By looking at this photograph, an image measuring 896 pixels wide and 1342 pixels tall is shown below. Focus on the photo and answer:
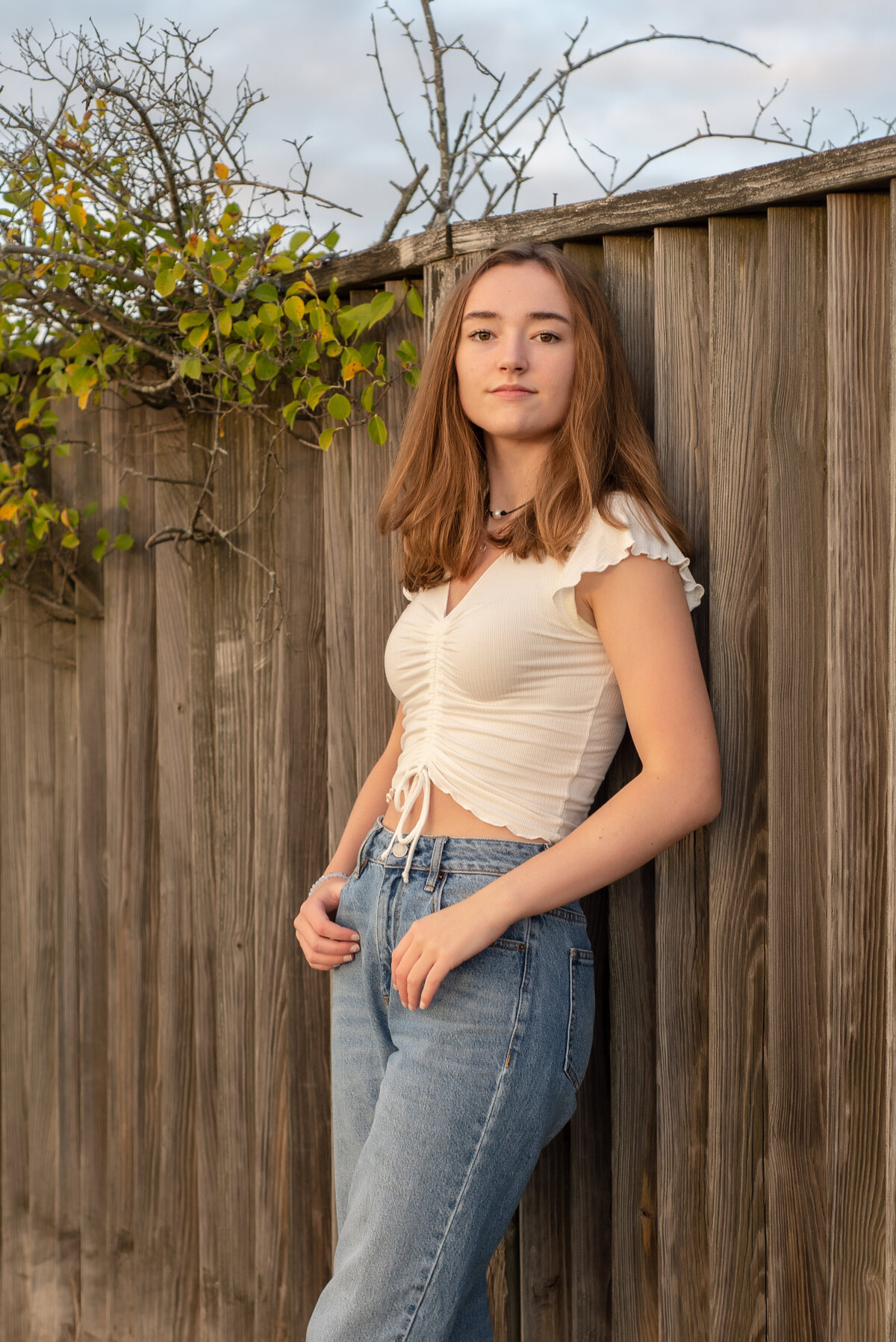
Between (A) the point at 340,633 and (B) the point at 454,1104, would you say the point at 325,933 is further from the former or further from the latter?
(A) the point at 340,633

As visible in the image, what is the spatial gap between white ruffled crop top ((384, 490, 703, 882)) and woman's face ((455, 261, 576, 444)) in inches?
7.7

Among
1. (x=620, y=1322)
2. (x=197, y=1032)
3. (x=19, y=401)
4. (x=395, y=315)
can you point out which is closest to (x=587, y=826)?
(x=620, y=1322)

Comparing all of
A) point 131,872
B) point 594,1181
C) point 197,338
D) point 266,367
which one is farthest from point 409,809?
point 131,872

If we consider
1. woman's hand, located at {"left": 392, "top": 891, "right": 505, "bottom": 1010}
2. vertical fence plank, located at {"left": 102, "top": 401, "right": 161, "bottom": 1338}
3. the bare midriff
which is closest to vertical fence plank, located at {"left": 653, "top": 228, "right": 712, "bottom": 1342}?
the bare midriff

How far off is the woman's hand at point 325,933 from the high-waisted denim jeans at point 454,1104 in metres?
0.07

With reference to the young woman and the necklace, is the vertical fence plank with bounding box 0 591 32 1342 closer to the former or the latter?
the young woman

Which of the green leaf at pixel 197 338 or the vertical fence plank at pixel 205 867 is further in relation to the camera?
the vertical fence plank at pixel 205 867

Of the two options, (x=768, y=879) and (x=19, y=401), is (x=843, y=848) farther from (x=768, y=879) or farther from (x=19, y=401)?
(x=19, y=401)

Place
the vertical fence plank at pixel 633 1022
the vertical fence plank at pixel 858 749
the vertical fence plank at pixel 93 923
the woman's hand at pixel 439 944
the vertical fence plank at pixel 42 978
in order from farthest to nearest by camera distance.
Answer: the vertical fence plank at pixel 42 978
the vertical fence plank at pixel 93 923
the vertical fence plank at pixel 633 1022
the vertical fence plank at pixel 858 749
the woman's hand at pixel 439 944

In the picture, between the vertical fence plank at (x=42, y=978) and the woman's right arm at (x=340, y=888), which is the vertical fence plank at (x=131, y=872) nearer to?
the vertical fence plank at (x=42, y=978)

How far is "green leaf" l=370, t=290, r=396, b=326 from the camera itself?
2.02 metres

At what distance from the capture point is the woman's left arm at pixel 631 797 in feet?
4.50

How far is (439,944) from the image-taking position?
4.47 ft

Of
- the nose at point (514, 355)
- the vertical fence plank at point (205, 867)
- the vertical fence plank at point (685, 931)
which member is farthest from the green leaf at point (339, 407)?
the vertical fence plank at point (685, 931)
